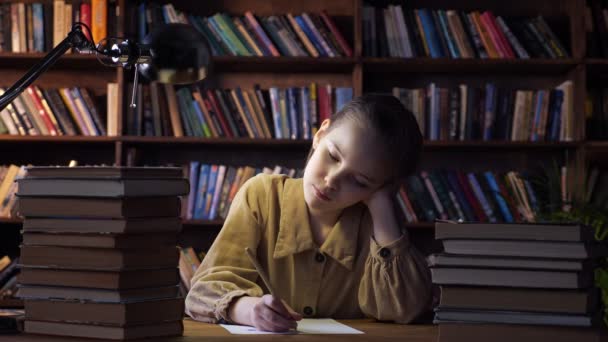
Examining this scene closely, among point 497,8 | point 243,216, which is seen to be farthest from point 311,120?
point 243,216

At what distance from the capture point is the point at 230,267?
1500mm

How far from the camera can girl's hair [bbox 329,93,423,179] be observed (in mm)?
1511

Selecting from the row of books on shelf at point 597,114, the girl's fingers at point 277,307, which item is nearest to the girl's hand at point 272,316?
the girl's fingers at point 277,307

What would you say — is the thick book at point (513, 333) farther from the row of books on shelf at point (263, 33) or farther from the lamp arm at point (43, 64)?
the row of books on shelf at point (263, 33)

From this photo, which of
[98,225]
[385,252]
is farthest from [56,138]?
[98,225]

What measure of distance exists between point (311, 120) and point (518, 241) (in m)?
2.28

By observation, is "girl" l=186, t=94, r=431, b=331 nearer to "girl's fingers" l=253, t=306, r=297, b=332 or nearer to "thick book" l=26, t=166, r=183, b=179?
"girl's fingers" l=253, t=306, r=297, b=332

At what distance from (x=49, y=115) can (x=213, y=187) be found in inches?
29.7

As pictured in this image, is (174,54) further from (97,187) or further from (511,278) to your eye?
(511,278)

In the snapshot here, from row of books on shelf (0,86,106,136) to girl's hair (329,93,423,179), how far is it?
193 cm

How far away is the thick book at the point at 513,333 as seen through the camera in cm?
103

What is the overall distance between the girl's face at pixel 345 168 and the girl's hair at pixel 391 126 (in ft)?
0.07

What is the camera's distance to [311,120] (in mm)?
3303

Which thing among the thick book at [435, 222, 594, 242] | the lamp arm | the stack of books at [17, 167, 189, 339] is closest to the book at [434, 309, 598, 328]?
the thick book at [435, 222, 594, 242]
